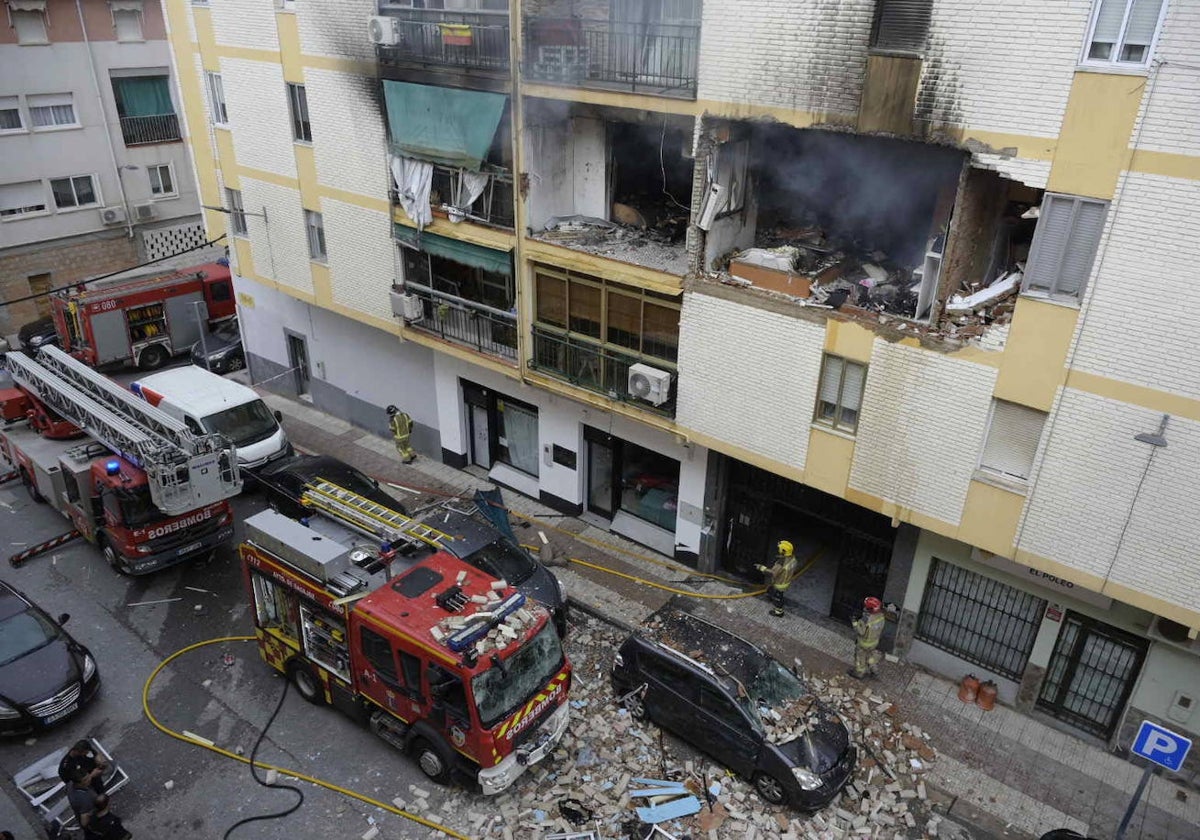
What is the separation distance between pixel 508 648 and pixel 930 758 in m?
6.53

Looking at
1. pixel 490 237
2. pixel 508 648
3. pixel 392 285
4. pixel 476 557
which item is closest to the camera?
pixel 508 648

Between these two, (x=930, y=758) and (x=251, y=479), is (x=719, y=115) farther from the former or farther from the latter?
(x=251, y=479)

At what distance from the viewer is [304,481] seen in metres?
16.7

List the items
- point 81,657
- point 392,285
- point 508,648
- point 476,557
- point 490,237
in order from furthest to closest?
point 392,285
point 490,237
point 476,557
point 81,657
point 508,648

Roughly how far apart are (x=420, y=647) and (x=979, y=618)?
28.5 feet

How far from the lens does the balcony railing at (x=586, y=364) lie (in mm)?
14615

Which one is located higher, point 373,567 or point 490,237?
point 490,237

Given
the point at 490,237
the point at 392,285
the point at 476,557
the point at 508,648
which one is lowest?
the point at 476,557

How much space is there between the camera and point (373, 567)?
12.0m

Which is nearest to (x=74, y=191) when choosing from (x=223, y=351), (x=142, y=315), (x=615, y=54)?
(x=142, y=315)

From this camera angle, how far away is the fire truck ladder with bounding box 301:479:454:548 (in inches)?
501

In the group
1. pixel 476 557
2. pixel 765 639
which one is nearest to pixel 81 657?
pixel 476 557

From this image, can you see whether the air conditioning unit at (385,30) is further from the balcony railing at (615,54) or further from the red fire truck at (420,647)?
the red fire truck at (420,647)

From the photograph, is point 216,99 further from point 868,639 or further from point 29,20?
point 868,639
